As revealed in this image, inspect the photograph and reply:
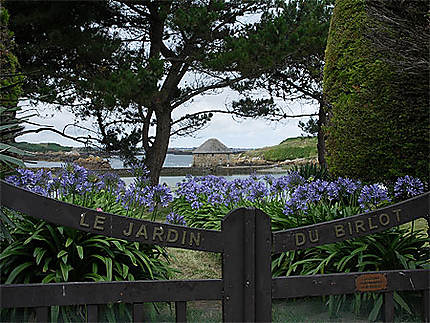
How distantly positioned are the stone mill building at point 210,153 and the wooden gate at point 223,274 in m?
15.9

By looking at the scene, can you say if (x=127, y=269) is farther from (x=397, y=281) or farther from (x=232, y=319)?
(x=397, y=281)

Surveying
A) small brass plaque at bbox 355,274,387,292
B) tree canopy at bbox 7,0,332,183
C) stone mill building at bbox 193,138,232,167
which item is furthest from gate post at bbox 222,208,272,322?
stone mill building at bbox 193,138,232,167

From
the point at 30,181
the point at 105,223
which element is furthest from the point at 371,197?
the point at 30,181

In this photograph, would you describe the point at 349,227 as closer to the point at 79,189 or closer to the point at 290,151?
the point at 79,189

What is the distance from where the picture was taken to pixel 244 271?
2209 millimetres

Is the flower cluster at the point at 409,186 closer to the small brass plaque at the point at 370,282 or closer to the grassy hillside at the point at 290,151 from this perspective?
the small brass plaque at the point at 370,282

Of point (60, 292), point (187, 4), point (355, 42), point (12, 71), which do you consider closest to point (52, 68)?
point (187, 4)

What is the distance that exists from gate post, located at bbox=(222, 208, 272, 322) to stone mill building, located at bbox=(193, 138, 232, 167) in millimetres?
15992

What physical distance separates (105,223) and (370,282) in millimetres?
1391

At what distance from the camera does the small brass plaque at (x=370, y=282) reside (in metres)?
2.32

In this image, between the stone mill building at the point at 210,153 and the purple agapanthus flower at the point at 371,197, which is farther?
the stone mill building at the point at 210,153

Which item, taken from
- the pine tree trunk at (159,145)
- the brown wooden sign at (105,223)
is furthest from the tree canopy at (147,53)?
the brown wooden sign at (105,223)

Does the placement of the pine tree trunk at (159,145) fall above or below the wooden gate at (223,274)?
above

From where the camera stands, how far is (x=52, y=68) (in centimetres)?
1030
